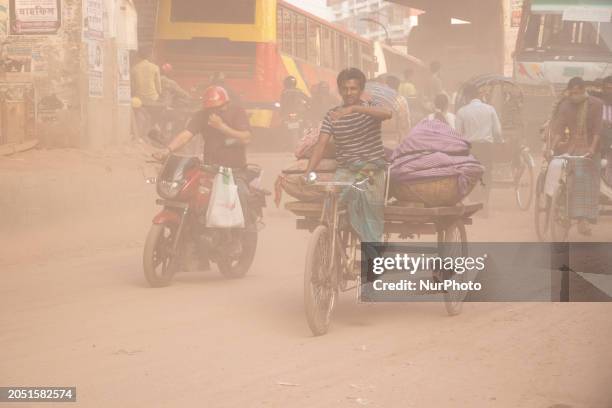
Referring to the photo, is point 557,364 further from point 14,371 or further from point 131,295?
point 131,295

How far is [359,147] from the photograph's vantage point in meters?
6.66

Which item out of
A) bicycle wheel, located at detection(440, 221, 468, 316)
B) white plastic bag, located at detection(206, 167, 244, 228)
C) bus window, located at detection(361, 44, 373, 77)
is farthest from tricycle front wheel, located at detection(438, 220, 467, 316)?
bus window, located at detection(361, 44, 373, 77)

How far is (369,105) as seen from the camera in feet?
22.3

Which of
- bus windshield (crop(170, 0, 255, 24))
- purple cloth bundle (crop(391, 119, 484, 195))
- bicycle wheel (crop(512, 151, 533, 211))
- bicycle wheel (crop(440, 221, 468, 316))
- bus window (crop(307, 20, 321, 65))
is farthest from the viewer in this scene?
bus window (crop(307, 20, 321, 65))

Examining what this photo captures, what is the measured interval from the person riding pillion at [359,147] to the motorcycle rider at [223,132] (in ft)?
5.73

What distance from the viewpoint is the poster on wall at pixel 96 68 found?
1320 centimetres

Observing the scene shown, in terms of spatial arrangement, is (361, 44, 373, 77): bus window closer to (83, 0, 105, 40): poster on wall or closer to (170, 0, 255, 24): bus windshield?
(170, 0, 255, 24): bus windshield

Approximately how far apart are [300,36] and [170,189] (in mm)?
15678

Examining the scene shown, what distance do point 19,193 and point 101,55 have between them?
133 inches

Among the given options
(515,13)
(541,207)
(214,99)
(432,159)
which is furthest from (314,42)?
(432,159)

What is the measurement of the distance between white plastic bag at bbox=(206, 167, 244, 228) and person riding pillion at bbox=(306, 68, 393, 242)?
1.49 meters

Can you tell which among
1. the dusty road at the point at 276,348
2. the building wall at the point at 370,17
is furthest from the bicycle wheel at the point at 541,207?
the building wall at the point at 370,17

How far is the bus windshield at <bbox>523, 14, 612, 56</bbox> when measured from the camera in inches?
715

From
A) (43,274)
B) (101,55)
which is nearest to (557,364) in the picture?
(43,274)
